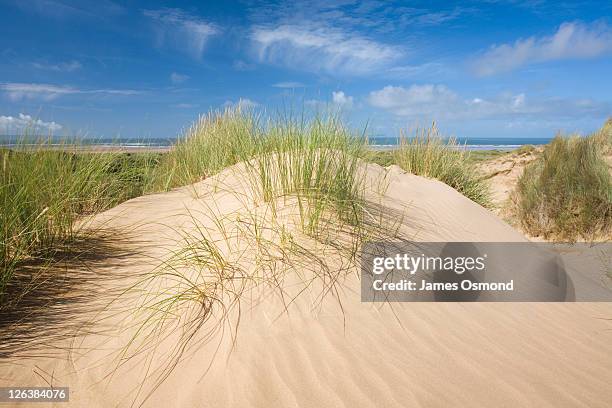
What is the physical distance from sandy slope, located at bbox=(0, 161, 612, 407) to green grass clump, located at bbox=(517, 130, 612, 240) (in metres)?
4.02

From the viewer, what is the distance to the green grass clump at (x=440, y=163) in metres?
7.69

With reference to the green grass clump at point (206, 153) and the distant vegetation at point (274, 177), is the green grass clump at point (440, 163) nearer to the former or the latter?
the distant vegetation at point (274, 177)

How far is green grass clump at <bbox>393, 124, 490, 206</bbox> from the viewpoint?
25.2 feet

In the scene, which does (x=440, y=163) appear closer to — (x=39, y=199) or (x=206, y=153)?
(x=206, y=153)

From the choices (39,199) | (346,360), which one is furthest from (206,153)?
(346,360)

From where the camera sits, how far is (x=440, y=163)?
25.3ft

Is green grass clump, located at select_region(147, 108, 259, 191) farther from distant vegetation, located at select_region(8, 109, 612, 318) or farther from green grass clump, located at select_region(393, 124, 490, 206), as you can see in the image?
green grass clump, located at select_region(393, 124, 490, 206)

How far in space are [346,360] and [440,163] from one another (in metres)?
6.26

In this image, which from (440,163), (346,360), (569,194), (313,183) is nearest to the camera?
(346,360)

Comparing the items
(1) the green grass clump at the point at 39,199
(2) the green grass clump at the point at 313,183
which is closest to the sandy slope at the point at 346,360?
(2) the green grass clump at the point at 313,183

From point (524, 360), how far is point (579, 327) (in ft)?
3.12

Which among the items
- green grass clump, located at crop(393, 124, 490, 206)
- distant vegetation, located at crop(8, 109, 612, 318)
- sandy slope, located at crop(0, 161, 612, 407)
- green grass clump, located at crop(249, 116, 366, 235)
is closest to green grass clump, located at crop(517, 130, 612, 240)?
distant vegetation, located at crop(8, 109, 612, 318)

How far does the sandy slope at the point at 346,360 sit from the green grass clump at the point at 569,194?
4.02 metres

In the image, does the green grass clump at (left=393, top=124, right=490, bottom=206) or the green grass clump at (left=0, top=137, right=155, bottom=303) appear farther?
the green grass clump at (left=393, top=124, right=490, bottom=206)
